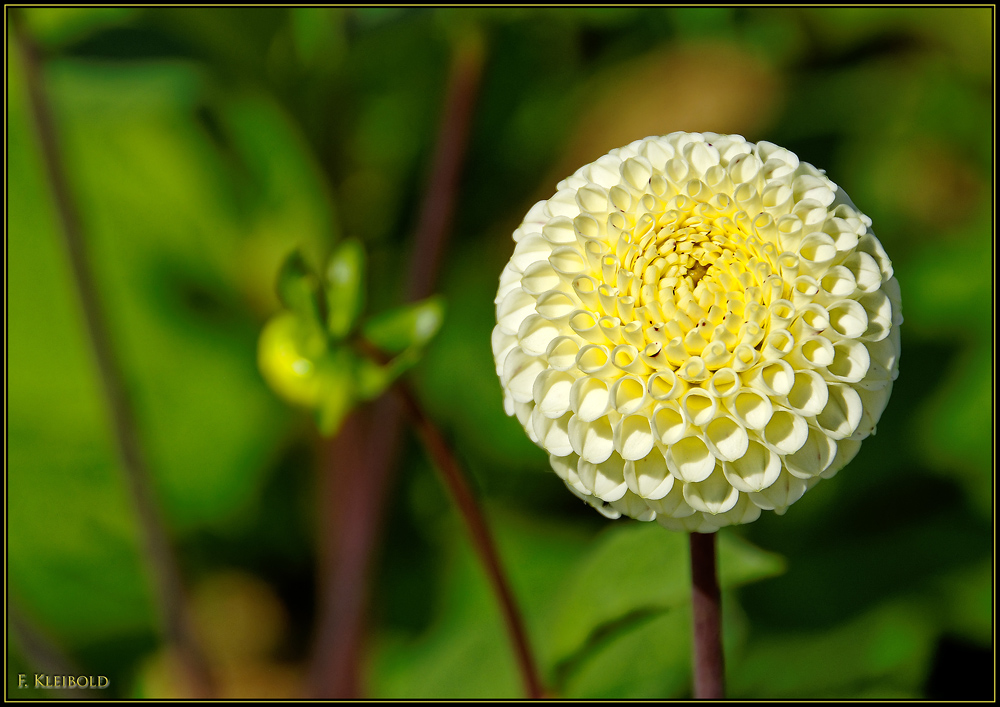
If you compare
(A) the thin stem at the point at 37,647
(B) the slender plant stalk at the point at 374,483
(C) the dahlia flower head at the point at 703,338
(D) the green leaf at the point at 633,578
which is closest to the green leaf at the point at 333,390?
(C) the dahlia flower head at the point at 703,338

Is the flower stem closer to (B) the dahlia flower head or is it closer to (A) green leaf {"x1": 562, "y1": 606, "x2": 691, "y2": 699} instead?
(B) the dahlia flower head

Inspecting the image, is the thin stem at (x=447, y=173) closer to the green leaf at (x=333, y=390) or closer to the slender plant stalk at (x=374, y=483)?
the slender plant stalk at (x=374, y=483)

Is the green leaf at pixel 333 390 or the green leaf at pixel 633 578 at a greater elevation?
the green leaf at pixel 333 390

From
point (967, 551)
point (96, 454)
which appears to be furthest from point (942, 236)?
point (96, 454)

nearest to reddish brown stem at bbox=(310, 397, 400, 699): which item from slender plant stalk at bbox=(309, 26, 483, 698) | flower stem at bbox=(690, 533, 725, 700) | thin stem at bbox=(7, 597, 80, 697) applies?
slender plant stalk at bbox=(309, 26, 483, 698)

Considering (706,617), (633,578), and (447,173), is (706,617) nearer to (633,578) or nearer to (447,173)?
(633,578)

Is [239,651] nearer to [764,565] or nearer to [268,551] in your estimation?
[268,551]

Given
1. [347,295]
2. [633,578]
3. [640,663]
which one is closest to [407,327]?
[347,295]
